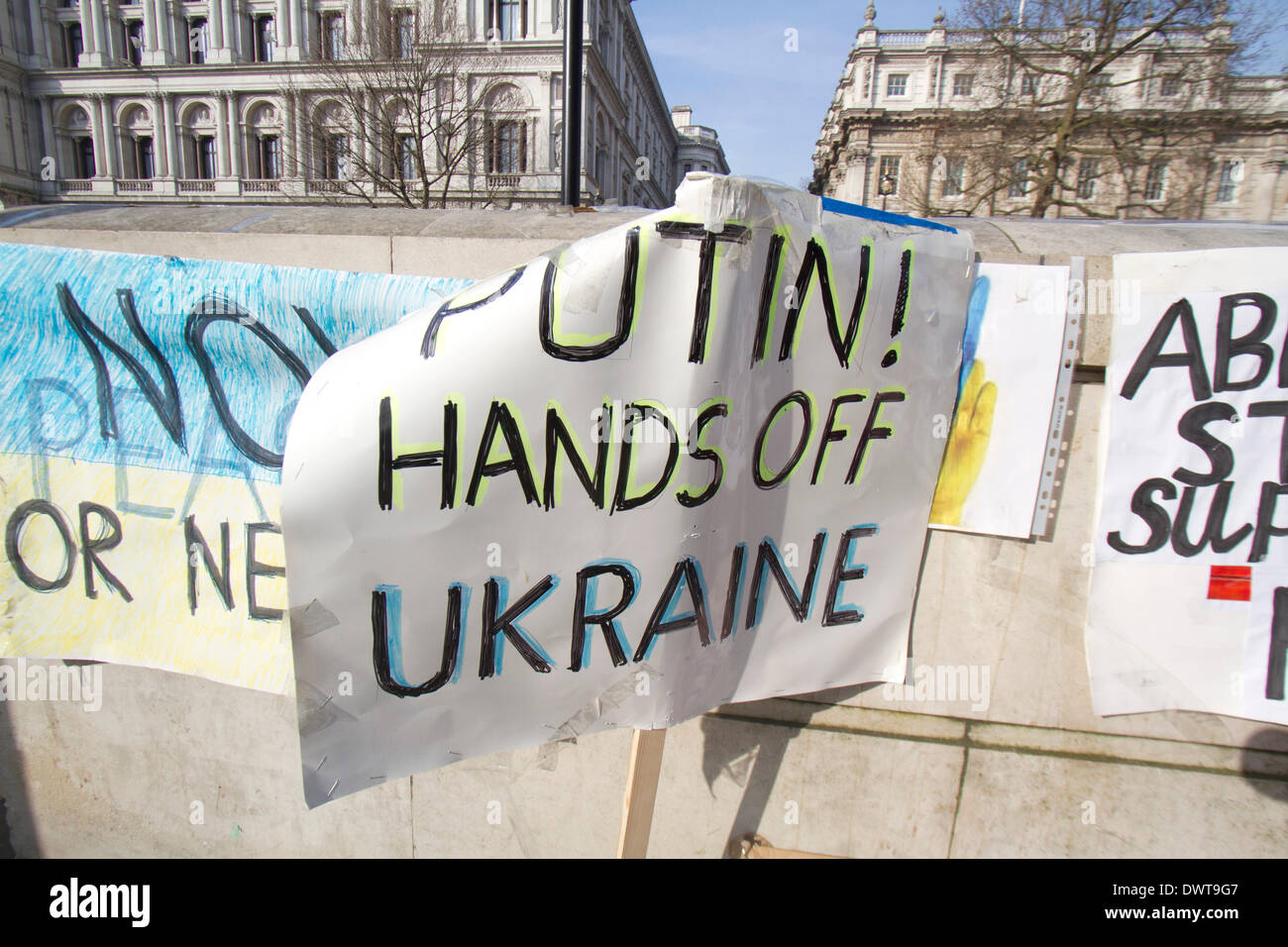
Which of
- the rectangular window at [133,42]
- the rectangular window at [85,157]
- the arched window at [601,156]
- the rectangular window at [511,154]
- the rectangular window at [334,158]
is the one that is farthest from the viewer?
the rectangular window at [85,157]

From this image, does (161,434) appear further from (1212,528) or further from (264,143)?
(264,143)

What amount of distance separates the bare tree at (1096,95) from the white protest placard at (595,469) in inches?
618

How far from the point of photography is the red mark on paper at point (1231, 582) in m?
1.82

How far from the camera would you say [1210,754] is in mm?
1933

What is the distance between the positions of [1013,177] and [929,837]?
18.3 meters

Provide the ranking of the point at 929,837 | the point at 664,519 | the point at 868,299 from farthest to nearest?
the point at 929,837 → the point at 868,299 → the point at 664,519

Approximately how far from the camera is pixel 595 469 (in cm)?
150

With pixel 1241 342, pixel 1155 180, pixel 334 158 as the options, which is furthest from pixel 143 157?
pixel 1241 342

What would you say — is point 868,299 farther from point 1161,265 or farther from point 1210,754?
point 1210,754

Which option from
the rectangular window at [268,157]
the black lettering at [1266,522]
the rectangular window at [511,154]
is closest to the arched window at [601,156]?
the rectangular window at [511,154]

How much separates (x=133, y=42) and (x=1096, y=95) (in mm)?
51068

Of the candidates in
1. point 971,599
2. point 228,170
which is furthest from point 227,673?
point 228,170

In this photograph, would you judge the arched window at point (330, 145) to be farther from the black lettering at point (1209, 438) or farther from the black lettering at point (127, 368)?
the black lettering at point (1209, 438)

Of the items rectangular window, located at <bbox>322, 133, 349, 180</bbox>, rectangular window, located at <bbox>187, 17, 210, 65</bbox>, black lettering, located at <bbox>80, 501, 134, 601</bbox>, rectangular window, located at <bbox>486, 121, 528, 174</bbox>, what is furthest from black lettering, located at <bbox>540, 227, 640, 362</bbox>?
rectangular window, located at <bbox>187, 17, 210, 65</bbox>
